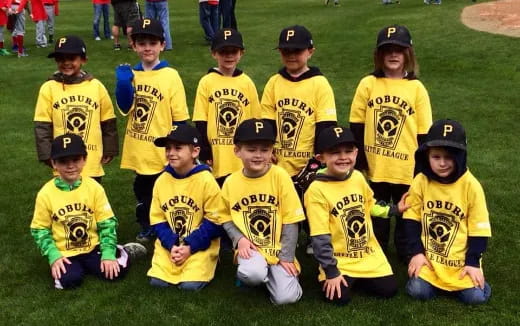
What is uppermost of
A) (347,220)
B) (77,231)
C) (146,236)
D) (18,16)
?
(18,16)

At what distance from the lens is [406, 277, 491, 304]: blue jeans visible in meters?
4.36

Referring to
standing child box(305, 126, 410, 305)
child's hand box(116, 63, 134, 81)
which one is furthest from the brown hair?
child's hand box(116, 63, 134, 81)

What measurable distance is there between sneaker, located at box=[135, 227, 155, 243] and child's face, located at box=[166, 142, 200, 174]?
120cm

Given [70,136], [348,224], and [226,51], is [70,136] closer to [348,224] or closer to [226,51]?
[226,51]

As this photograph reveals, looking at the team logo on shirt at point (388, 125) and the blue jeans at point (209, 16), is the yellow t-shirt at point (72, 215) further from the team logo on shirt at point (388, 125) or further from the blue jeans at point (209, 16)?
the blue jeans at point (209, 16)

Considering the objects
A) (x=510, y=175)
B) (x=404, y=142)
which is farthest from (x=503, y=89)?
(x=404, y=142)

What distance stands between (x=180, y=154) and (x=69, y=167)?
975mm

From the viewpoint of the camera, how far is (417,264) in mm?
4484

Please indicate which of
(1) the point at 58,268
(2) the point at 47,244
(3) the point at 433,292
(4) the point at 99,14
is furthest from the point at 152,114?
(4) the point at 99,14

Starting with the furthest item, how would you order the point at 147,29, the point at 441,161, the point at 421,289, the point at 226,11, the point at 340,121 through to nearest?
1. the point at 226,11
2. the point at 340,121
3. the point at 147,29
4. the point at 421,289
5. the point at 441,161

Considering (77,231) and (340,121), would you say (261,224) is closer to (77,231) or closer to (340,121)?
(77,231)

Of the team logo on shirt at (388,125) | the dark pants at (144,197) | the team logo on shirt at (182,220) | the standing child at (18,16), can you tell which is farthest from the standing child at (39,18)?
the team logo on shirt at (388,125)

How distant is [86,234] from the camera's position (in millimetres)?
4965

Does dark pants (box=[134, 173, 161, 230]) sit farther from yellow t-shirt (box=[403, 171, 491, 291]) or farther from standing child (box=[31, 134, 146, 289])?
yellow t-shirt (box=[403, 171, 491, 291])
